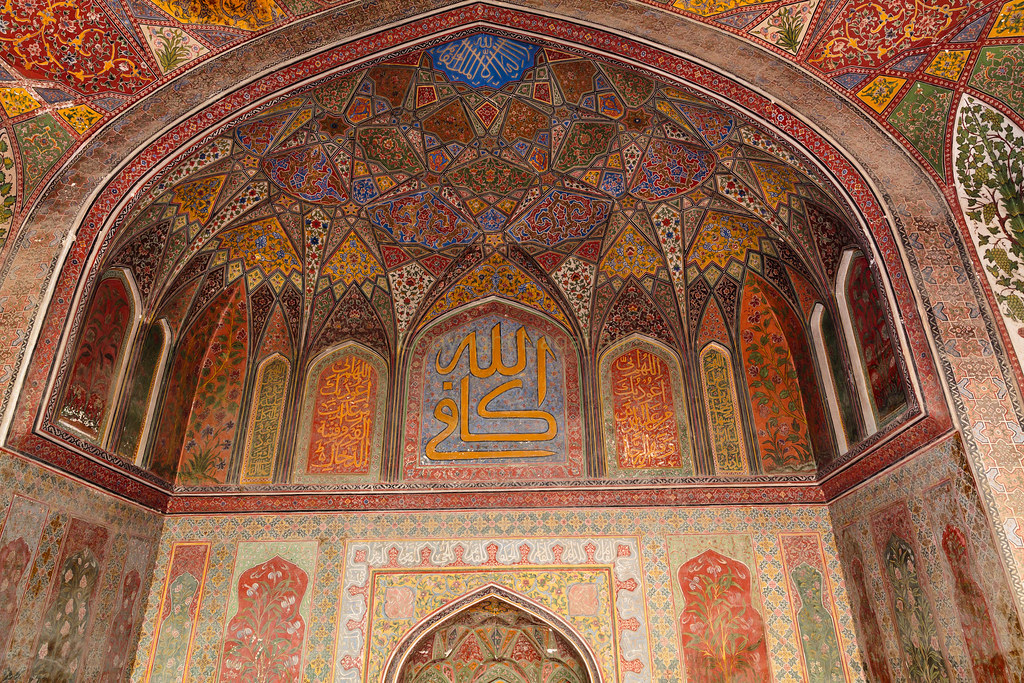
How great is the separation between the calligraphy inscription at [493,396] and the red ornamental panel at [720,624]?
1.84m

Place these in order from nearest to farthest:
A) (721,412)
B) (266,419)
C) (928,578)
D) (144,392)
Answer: (928,578), (144,392), (721,412), (266,419)

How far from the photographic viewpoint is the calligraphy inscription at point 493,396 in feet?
23.9

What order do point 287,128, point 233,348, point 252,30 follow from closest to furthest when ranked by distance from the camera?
point 252,30 → point 287,128 → point 233,348

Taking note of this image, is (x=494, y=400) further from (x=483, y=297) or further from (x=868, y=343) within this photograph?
(x=868, y=343)

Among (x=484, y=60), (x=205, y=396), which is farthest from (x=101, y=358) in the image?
(x=484, y=60)

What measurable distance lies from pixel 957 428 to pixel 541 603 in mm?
3778

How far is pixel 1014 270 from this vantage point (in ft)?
15.9

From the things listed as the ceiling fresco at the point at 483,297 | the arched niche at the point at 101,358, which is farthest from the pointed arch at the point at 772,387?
the arched niche at the point at 101,358

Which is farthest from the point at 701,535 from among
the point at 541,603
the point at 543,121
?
the point at 543,121

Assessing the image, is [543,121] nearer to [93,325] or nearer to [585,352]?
[585,352]

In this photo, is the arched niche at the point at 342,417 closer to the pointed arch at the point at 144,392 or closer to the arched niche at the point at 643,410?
the pointed arch at the point at 144,392

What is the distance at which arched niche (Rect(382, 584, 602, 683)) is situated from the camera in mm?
6398

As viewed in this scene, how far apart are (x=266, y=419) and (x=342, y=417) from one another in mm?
827

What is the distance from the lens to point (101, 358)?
6.28 metres
